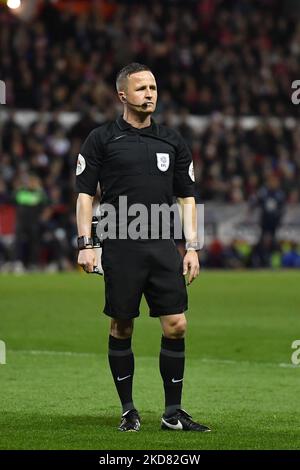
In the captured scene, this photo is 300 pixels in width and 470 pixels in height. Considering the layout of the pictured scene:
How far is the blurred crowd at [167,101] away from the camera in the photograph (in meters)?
25.5

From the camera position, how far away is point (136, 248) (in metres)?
7.85

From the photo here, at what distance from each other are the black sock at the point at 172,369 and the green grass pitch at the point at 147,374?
0.21 m

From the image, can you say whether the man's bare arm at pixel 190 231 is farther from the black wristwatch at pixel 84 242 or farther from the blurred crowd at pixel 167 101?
the blurred crowd at pixel 167 101

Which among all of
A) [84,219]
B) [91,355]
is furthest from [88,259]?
[91,355]

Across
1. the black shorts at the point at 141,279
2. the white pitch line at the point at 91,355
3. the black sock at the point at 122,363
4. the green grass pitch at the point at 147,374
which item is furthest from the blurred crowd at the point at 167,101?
the black shorts at the point at 141,279

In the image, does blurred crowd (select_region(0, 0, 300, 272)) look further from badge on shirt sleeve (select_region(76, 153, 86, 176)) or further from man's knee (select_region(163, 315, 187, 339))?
man's knee (select_region(163, 315, 187, 339))

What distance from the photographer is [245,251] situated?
27.0 m

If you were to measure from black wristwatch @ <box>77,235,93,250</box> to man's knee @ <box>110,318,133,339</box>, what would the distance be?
51 centimetres

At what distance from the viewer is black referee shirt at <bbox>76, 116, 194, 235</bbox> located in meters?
7.84

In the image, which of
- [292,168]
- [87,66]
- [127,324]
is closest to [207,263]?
[292,168]

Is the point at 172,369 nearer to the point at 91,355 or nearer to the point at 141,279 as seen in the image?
the point at 141,279

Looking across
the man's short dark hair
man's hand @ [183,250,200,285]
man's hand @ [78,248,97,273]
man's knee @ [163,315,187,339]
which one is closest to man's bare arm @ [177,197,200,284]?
man's hand @ [183,250,200,285]
